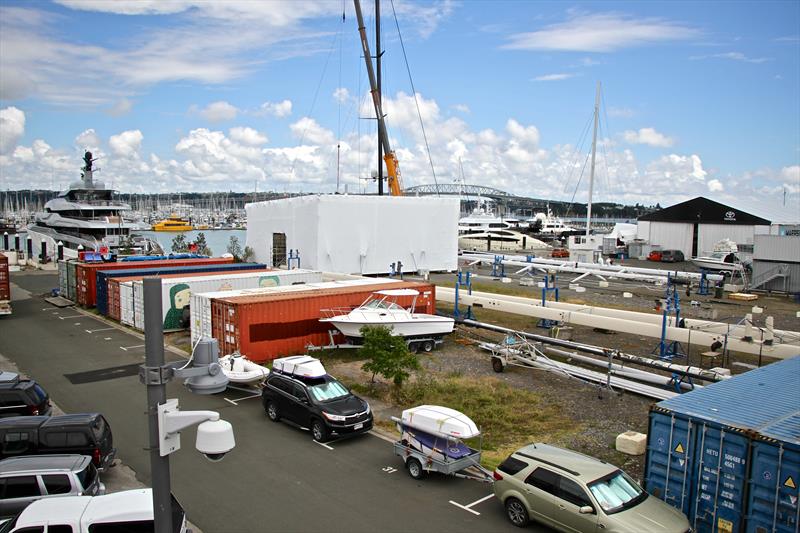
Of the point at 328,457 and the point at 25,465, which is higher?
the point at 25,465

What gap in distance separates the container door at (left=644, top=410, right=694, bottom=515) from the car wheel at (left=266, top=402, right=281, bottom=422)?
29.2 ft

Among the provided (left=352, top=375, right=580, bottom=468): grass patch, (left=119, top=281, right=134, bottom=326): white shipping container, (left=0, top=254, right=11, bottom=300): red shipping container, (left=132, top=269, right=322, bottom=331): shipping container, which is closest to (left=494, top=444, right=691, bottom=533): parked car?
(left=352, top=375, right=580, bottom=468): grass patch

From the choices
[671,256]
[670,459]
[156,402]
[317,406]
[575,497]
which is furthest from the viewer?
[671,256]

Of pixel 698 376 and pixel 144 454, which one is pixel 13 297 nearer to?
pixel 144 454

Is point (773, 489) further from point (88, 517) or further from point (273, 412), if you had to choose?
point (273, 412)

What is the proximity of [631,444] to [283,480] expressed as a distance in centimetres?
763

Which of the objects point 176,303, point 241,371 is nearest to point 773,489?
point 241,371

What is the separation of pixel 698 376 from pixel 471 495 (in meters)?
9.39

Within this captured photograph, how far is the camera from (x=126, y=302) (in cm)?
2798

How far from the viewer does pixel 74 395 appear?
673 inches

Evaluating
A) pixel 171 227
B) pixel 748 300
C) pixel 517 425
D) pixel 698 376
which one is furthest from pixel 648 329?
pixel 171 227

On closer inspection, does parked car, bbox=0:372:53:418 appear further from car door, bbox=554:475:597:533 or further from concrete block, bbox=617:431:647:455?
→ concrete block, bbox=617:431:647:455

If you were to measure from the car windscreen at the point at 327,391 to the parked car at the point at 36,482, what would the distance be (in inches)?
206

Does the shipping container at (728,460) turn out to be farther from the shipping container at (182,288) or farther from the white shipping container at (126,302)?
the white shipping container at (126,302)
